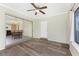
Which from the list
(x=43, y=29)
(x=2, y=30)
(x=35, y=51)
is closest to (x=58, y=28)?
(x=43, y=29)

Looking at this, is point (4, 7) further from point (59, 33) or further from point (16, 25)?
point (59, 33)

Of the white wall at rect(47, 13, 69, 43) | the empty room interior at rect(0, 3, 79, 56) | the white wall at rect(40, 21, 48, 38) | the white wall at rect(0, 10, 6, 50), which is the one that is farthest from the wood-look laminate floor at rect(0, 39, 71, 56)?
the white wall at rect(40, 21, 48, 38)

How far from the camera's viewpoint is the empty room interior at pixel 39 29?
3.42 meters

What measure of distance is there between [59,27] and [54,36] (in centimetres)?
85

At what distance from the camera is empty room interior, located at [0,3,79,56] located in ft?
11.2

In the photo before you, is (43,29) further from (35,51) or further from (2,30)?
(2,30)

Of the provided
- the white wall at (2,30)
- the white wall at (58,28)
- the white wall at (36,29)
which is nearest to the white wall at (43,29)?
the white wall at (36,29)

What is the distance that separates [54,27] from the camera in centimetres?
601

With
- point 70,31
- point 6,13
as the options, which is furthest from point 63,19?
point 6,13

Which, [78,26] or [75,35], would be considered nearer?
[78,26]

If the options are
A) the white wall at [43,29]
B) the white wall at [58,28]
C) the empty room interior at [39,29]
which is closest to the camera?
the empty room interior at [39,29]

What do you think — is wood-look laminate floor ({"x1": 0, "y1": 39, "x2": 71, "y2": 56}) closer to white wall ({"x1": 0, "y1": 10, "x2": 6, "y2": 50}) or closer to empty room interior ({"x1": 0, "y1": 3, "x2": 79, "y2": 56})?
empty room interior ({"x1": 0, "y1": 3, "x2": 79, "y2": 56})

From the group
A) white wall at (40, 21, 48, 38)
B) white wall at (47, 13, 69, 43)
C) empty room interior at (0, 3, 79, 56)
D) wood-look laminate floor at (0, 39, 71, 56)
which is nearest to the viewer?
wood-look laminate floor at (0, 39, 71, 56)

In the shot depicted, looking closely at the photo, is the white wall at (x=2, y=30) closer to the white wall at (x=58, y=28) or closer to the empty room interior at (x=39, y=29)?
the empty room interior at (x=39, y=29)
